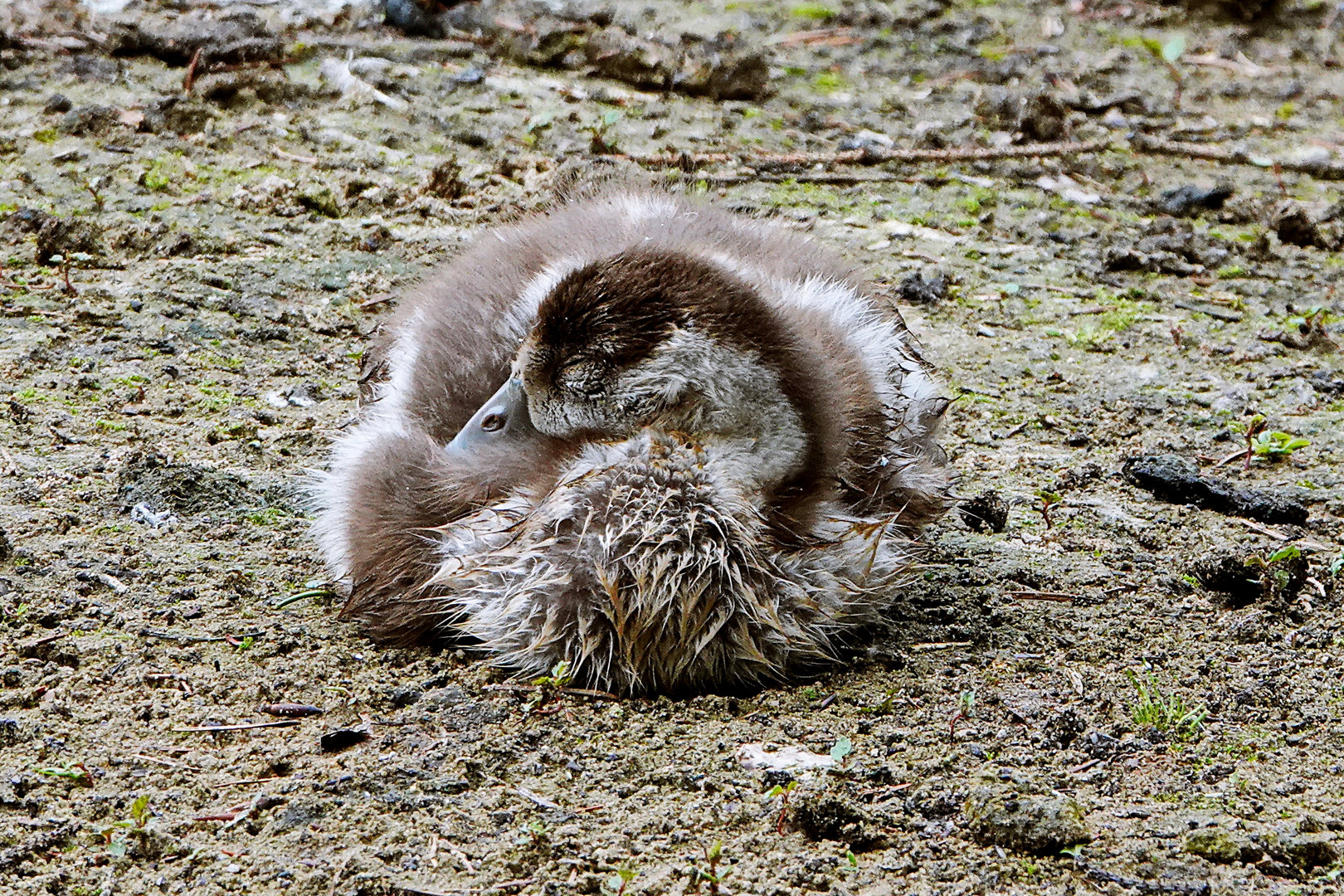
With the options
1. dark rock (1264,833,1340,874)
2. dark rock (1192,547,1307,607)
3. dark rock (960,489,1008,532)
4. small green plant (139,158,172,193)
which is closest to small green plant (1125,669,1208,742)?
dark rock (1264,833,1340,874)

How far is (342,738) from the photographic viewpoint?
10.7 feet

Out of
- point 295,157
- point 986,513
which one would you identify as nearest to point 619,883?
point 986,513

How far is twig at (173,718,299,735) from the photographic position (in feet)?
10.8

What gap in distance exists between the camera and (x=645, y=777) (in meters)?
3.15

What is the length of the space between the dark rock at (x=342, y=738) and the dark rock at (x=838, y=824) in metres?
1.03

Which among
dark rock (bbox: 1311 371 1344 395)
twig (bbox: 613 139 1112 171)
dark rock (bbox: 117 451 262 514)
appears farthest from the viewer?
twig (bbox: 613 139 1112 171)

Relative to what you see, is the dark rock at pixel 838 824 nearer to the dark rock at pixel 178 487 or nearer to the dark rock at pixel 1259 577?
the dark rock at pixel 1259 577

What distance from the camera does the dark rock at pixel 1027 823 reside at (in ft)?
9.36

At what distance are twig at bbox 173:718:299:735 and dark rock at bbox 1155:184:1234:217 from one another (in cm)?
583

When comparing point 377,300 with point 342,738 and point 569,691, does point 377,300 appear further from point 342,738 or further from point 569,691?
point 342,738

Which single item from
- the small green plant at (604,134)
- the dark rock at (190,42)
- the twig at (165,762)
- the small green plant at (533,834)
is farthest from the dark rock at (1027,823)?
the dark rock at (190,42)

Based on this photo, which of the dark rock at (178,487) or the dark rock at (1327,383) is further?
the dark rock at (1327,383)

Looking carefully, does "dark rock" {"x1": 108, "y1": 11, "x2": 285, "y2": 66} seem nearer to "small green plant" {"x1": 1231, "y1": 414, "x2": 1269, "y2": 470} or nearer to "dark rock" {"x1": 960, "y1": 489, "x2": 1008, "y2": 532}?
"dark rock" {"x1": 960, "y1": 489, "x2": 1008, "y2": 532}

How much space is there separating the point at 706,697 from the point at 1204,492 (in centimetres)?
222
